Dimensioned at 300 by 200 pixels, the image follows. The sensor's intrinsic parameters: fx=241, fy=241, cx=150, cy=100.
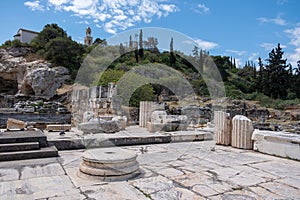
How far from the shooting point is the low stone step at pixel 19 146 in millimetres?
4035

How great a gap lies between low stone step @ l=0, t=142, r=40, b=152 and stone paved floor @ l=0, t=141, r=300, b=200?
0.40 metres

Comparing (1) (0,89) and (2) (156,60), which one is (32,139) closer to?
(2) (156,60)

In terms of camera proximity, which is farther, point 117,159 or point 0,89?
point 0,89

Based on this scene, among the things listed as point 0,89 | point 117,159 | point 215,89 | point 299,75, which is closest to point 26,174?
point 117,159

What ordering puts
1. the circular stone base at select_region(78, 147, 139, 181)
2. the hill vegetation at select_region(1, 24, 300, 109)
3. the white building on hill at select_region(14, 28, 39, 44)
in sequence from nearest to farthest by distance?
1. the circular stone base at select_region(78, 147, 139, 181)
2. the hill vegetation at select_region(1, 24, 300, 109)
3. the white building on hill at select_region(14, 28, 39, 44)

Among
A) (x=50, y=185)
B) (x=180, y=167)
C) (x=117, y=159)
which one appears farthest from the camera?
(x=180, y=167)

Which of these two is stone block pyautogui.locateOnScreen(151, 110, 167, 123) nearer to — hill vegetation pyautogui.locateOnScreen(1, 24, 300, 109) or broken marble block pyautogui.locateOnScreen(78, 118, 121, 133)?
broken marble block pyautogui.locateOnScreen(78, 118, 121, 133)

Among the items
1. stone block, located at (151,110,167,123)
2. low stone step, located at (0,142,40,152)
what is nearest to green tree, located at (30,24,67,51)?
stone block, located at (151,110,167,123)

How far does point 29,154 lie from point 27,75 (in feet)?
101

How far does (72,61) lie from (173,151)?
3226 cm

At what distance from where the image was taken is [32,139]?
4426mm

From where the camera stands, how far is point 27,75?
31.3 meters

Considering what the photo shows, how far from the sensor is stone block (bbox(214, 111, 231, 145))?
18.9ft

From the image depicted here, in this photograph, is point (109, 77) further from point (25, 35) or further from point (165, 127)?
point (25, 35)
